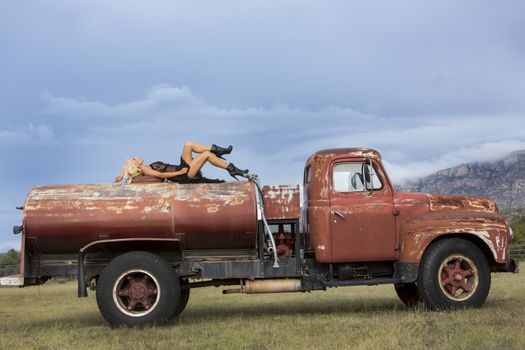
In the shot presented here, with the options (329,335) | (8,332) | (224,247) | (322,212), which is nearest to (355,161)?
(322,212)

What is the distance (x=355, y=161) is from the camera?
950cm

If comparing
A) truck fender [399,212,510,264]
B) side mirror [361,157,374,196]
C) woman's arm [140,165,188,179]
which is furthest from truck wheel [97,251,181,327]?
truck fender [399,212,510,264]

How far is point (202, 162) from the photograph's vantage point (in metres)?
9.27

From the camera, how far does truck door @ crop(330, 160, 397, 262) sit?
9195 mm

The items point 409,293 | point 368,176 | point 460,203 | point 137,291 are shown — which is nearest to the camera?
point 137,291

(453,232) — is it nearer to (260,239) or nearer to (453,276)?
(453,276)

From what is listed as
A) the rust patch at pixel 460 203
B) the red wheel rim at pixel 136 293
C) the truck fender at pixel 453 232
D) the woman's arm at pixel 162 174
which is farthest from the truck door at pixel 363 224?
the red wheel rim at pixel 136 293

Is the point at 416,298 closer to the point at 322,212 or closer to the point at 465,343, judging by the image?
the point at 322,212

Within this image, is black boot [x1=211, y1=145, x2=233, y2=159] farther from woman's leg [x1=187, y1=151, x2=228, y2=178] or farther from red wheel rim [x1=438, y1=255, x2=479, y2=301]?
red wheel rim [x1=438, y1=255, x2=479, y2=301]

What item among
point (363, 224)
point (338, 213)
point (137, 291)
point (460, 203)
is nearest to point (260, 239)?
point (338, 213)

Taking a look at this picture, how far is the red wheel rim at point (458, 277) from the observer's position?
356 inches

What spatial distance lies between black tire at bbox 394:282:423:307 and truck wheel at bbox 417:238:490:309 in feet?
4.46

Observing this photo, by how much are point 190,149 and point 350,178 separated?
252 centimetres

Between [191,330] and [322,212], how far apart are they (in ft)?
8.64
